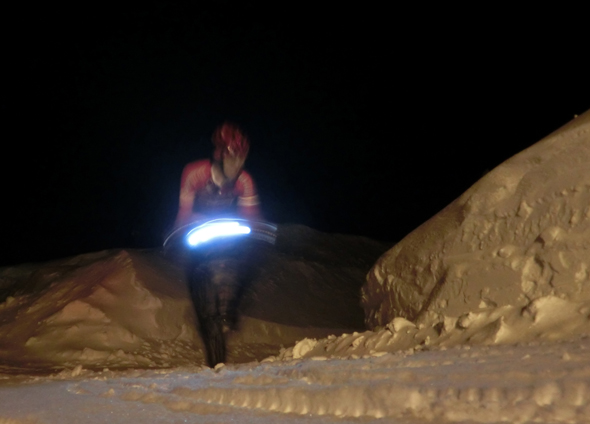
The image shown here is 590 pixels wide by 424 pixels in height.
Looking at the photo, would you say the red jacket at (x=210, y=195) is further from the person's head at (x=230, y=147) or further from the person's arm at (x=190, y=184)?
the person's head at (x=230, y=147)

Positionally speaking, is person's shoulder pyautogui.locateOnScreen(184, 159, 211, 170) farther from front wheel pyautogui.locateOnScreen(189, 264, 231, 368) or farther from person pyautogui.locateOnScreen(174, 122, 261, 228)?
front wheel pyautogui.locateOnScreen(189, 264, 231, 368)

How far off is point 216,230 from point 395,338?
5.15ft

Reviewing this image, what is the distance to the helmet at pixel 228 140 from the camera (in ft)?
13.0

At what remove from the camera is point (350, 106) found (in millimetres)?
6484

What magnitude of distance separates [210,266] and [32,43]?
3.16 metres

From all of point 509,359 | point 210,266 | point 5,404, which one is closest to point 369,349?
point 509,359

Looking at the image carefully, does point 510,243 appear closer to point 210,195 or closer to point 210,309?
point 210,195

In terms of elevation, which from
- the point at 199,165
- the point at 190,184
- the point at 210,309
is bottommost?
the point at 210,309

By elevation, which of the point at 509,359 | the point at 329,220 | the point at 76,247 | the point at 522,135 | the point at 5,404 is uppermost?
the point at 522,135

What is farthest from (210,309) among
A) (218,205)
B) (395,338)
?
(395,338)

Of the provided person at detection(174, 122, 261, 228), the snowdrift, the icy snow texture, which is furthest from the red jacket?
the icy snow texture

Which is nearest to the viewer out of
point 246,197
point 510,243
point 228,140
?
point 510,243

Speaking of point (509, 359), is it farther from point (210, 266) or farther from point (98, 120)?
point (98, 120)

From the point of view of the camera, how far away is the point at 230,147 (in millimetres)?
3975
